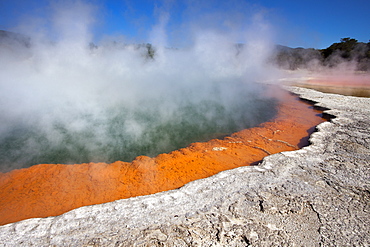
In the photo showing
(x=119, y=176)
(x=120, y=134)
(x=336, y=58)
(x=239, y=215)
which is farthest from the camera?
(x=336, y=58)

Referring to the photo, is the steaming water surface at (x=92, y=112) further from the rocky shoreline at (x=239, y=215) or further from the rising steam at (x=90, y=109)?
the rocky shoreline at (x=239, y=215)

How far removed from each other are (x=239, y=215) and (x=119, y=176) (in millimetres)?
1484

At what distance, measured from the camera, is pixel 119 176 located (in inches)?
92.8

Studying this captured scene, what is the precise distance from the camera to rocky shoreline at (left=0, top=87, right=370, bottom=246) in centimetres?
133

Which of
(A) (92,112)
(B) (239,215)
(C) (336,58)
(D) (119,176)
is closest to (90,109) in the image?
(A) (92,112)

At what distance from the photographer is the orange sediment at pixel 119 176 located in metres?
1.92

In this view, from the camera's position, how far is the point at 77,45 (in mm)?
5695

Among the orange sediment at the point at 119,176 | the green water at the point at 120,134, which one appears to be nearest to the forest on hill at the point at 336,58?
the green water at the point at 120,134

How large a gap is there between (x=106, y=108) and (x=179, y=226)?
4.11 meters

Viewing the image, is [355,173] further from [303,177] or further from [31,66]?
[31,66]

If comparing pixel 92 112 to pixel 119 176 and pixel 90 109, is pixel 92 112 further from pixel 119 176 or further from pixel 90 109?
pixel 119 176

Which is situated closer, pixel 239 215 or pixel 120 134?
pixel 239 215

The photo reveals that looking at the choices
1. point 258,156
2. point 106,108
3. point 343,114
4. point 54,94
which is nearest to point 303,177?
point 258,156

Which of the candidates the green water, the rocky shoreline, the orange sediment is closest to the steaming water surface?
the green water
